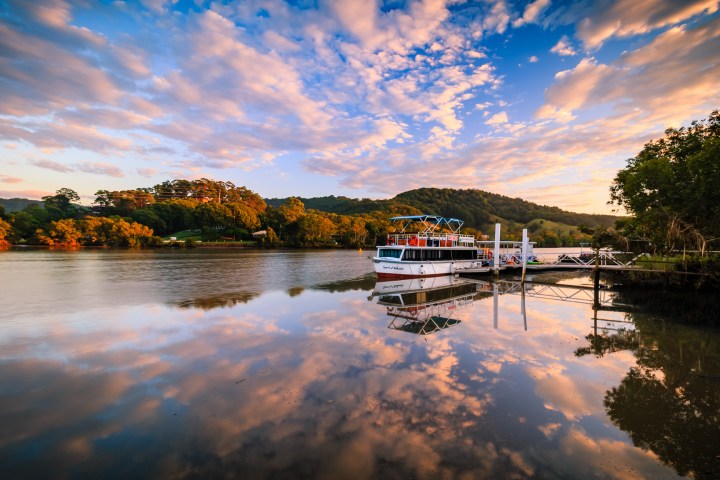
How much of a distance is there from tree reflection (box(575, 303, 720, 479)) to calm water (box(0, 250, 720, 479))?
0.16 feet

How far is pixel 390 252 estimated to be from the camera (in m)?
35.3

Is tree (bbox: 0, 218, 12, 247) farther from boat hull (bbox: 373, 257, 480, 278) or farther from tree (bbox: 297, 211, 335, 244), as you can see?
boat hull (bbox: 373, 257, 480, 278)

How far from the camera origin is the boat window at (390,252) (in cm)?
3484

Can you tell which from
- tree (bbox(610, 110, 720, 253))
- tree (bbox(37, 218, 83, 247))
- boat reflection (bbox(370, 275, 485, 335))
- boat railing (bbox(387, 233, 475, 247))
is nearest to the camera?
boat reflection (bbox(370, 275, 485, 335))

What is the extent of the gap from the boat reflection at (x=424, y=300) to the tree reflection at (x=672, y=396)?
711 cm

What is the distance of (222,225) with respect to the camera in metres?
111

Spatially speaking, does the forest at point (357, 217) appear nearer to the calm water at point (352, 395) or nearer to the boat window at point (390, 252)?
the calm water at point (352, 395)

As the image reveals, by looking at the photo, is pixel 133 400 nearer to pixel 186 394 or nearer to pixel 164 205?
pixel 186 394

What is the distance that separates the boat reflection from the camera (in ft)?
57.8

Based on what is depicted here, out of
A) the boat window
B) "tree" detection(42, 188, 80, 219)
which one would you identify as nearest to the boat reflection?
the boat window

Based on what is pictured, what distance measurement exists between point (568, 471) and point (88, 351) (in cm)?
1616

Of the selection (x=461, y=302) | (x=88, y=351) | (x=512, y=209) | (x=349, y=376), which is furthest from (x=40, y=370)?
(x=512, y=209)

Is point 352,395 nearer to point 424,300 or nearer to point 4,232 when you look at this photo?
point 424,300

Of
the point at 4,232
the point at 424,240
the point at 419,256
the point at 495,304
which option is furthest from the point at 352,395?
the point at 4,232
